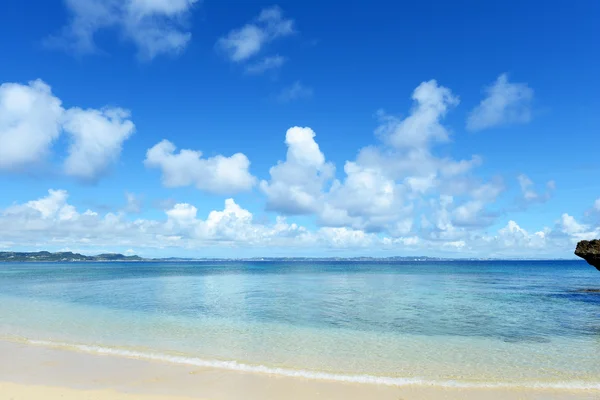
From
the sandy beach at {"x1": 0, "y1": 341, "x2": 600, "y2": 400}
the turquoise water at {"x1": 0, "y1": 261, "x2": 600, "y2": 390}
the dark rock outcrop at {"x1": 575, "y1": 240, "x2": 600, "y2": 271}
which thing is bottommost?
the turquoise water at {"x1": 0, "y1": 261, "x2": 600, "y2": 390}

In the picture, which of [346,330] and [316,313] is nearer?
[346,330]

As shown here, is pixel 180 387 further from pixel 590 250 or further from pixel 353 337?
pixel 590 250

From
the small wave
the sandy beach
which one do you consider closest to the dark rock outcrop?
the small wave

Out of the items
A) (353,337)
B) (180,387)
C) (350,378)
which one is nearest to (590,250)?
(353,337)

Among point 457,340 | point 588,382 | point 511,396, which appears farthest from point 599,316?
point 511,396

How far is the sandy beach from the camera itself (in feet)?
42.8

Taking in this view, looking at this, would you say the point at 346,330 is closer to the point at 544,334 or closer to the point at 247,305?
the point at 544,334

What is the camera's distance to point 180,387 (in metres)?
13.8

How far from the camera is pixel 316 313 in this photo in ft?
104

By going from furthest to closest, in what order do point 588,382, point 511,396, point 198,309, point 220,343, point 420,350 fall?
point 198,309, point 220,343, point 420,350, point 588,382, point 511,396

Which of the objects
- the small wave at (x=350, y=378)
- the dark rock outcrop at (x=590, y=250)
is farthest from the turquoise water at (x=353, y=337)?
the dark rock outcrop at (x=590, y=250)

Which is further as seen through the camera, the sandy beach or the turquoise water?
the turquoise water

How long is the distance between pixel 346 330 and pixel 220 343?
7857 millimetres

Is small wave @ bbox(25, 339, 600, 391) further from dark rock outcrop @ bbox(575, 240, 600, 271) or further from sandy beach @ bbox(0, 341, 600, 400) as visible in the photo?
dark rock outcrop @ bbox(575, 240, 600, 271)
